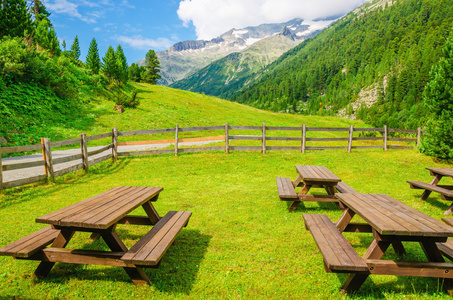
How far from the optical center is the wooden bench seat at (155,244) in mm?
3389

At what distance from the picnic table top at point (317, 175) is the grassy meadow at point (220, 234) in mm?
1117

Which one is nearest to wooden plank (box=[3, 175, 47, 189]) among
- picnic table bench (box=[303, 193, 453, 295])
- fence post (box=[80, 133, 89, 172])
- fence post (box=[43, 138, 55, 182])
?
fence post (box=[43, 138, 55, 182])

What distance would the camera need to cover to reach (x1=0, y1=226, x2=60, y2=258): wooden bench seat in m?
3.54

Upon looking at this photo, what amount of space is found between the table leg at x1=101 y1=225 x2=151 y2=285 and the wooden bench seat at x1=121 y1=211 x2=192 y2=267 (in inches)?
11.9

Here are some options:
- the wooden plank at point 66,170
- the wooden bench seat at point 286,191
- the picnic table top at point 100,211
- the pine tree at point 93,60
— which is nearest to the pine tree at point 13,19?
the pine tree at point 93,60

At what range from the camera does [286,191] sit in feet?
23.4

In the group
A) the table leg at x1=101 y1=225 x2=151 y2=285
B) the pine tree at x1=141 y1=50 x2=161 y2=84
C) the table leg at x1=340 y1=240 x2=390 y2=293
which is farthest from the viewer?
the pine tree at x1=141 y1=50 x2=161 y2=84

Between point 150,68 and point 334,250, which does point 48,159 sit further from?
point 150,68

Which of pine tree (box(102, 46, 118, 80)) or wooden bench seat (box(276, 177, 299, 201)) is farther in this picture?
pine tree (box(102, 46, 118, 80))

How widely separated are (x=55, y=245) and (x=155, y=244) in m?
1.71

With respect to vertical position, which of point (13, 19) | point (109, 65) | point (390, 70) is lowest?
point (109, 65)

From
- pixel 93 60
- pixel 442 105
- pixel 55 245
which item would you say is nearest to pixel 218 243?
pixel 55 245

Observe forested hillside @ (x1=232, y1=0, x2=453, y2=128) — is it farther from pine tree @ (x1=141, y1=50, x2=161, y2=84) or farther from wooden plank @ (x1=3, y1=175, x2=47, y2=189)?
wooden plank @ (x1=3, y1=175, x2=47, y2=189)

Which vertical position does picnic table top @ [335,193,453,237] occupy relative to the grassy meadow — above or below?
above
